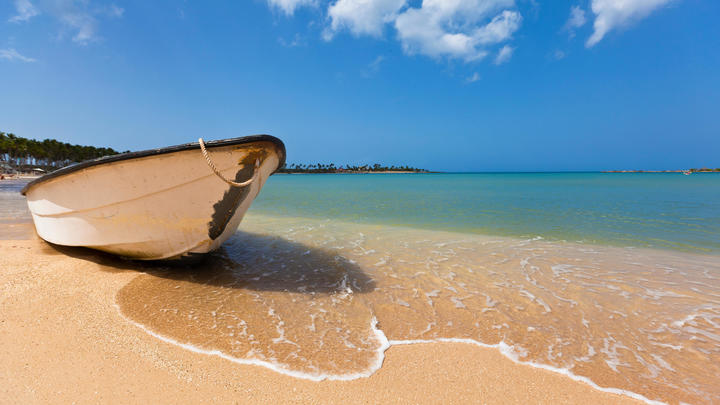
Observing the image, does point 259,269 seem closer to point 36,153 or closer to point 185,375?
point 185,375

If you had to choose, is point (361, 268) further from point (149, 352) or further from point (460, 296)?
point (149, 352)

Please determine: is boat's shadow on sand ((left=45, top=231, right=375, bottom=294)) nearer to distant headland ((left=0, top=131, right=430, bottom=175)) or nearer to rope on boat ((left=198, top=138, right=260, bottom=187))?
rope on boat ((left=198, top=138, right=260, bottom=187))

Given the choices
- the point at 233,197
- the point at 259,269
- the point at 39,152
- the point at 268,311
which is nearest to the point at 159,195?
the point at 233,197

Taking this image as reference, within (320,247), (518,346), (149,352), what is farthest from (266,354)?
(320,247)

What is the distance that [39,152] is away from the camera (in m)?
59.3

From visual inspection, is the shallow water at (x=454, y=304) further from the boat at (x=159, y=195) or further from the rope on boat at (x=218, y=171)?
the rope on boat at (x=218, y=171)

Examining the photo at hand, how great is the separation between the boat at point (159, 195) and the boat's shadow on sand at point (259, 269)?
287 mm

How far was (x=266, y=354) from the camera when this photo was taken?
258 centimetres

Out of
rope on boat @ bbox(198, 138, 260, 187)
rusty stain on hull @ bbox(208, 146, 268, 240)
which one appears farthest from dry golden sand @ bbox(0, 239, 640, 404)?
rope on boat @ bbox(198, 138, 260, 187)

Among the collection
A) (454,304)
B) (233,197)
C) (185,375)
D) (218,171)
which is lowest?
(454,304)

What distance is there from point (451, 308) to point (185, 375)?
301 centimetres

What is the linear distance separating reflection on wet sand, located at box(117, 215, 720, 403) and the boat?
66cm

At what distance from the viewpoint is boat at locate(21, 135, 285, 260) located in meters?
3.71

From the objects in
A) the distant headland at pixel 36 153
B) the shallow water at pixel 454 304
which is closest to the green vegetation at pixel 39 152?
the distant headland at pixel 36 153
